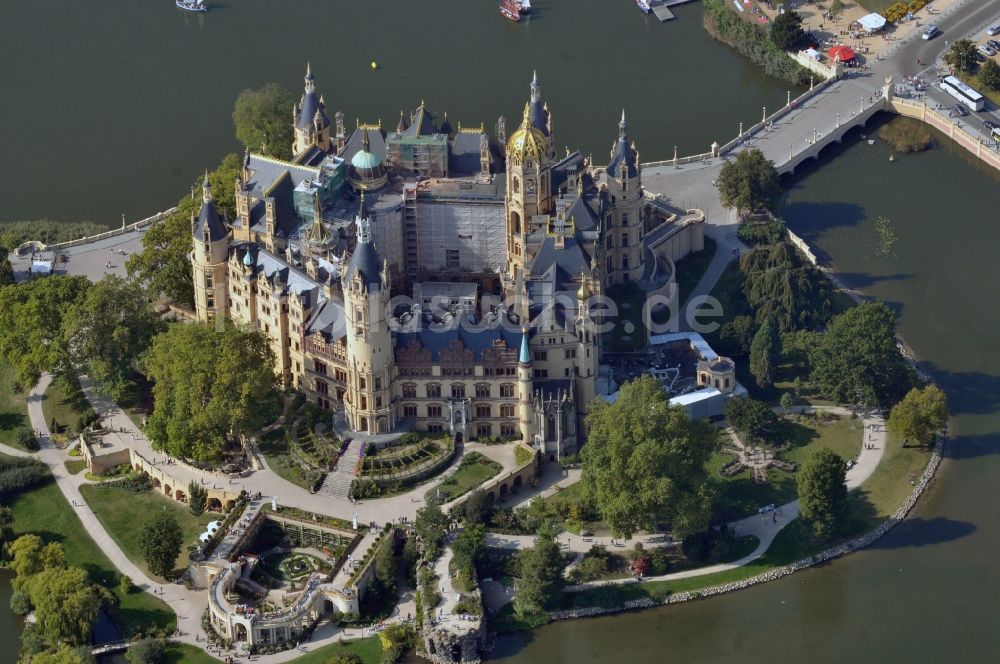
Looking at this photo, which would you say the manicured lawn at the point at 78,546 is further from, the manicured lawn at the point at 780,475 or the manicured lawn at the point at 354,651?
the manicured lawn at the point at 780,475

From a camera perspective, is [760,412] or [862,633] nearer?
[862,633]

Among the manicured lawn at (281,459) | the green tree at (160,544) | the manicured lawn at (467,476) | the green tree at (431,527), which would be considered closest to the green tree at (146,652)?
the green tree at (160,544)

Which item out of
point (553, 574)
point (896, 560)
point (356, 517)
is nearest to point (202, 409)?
point (356, 517)

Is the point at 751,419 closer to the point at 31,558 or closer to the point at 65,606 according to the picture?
the point at 65,606

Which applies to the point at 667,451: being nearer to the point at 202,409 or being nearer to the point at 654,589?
the point at 654,589

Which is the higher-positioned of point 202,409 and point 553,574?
point 202,409

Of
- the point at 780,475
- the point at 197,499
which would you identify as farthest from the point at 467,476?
the point at 780,475

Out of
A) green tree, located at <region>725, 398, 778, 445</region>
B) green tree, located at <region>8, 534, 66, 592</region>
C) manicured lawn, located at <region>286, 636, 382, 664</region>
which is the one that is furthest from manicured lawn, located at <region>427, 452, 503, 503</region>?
green tree, located at <region>8, 534, 66, 592</region>
